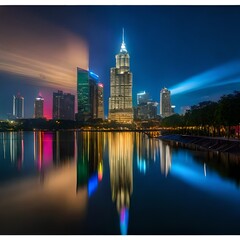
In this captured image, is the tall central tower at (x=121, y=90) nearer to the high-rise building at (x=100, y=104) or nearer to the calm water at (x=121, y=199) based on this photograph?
the high-rise building at (x=100, y=104)

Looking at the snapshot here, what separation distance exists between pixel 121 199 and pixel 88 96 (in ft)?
211

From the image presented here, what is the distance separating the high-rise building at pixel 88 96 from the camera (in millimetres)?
67044

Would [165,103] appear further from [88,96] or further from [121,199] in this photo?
[121,199]

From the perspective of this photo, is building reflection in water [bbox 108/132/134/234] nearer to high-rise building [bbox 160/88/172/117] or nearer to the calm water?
the calm water

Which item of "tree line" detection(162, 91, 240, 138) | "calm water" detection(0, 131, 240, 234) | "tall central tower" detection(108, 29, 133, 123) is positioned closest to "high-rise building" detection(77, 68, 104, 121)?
"tall central tower" detection(108, 29, 133, 123)

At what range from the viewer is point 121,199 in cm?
566

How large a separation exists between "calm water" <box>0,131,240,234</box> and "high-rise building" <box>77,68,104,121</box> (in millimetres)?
57400

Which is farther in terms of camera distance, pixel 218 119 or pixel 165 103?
pixel 165 103

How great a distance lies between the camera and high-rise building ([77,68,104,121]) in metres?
67.0

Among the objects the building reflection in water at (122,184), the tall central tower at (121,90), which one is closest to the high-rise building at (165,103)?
the tall central tower at (121,90)

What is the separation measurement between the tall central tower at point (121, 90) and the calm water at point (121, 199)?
2024 inches

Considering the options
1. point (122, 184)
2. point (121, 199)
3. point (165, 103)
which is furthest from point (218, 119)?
point (165, 103)
